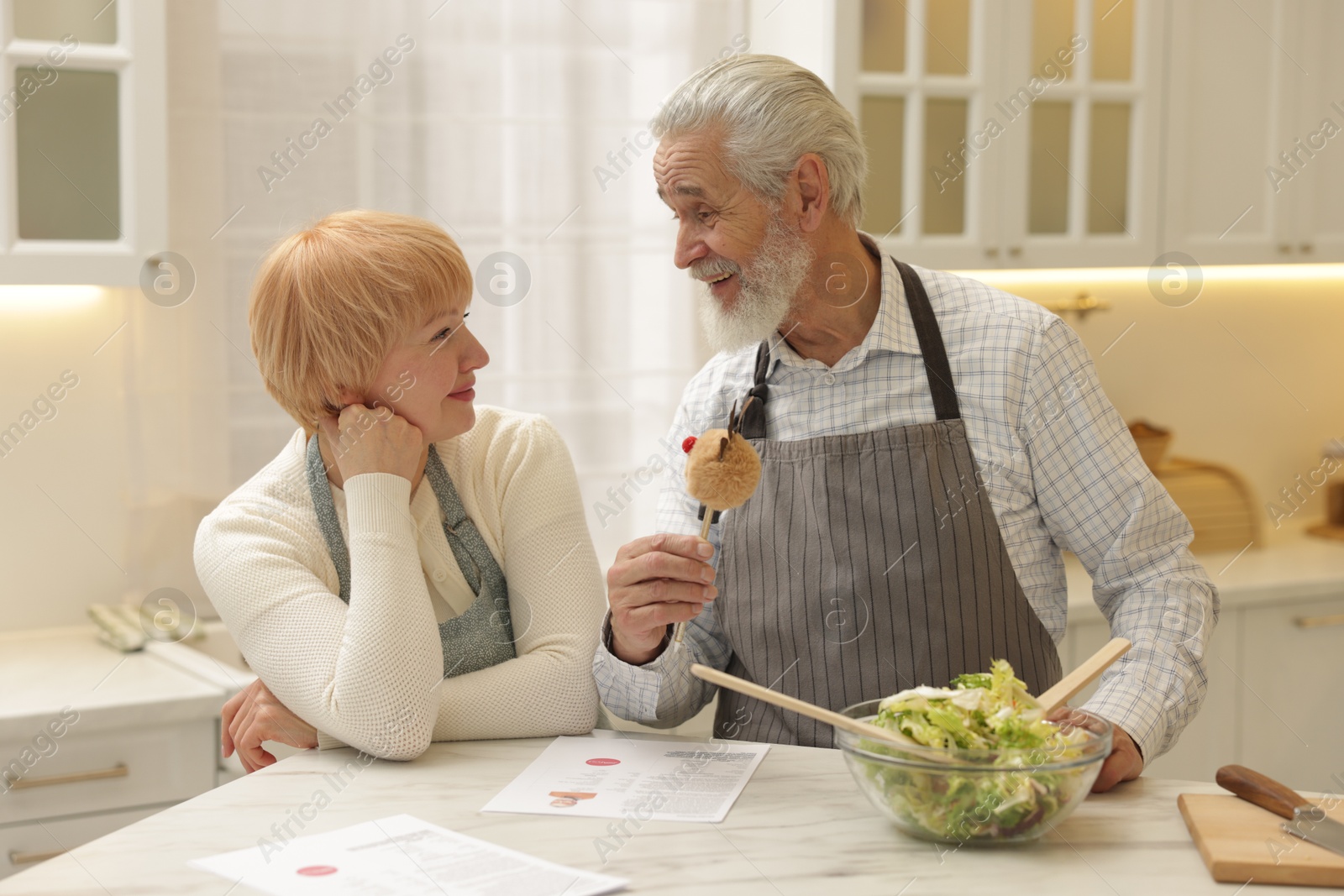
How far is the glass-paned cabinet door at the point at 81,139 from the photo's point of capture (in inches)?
86.3

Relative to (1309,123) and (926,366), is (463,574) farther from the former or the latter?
(1309,123)

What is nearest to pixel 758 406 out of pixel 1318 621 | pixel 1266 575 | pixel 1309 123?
pixel 1266 575

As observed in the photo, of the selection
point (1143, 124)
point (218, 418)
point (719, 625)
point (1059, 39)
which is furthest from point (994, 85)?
point (218, 418)

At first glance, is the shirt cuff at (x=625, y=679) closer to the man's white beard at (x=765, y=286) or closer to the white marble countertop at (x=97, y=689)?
the man's white beard at (x=765, y=286)

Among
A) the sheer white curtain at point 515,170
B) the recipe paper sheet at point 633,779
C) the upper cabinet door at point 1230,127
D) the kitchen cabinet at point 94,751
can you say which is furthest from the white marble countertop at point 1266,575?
the kitchen cabinet at point 94,751

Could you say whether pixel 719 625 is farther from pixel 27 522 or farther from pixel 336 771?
pixel 27 522

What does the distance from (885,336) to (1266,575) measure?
1750 mm

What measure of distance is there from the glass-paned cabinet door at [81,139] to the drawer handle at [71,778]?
2.87 feet

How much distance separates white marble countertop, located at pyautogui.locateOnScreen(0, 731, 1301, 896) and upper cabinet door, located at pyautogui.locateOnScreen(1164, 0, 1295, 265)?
2108 mm

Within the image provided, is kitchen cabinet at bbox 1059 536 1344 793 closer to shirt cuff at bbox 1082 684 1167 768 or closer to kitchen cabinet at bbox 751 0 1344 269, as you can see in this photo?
kitchen cabinet at bbox 751 0 1344 269

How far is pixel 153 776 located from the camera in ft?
7.14

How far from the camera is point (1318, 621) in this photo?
2938 mm

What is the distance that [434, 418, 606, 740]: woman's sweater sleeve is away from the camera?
1.42 meters

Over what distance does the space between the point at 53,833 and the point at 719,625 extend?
1.28 metres
